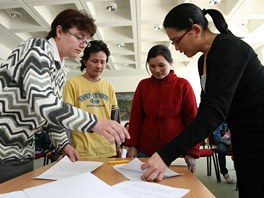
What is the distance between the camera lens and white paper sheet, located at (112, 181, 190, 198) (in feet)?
2.23

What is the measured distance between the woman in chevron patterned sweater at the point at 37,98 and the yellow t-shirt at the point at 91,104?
0.38 metres

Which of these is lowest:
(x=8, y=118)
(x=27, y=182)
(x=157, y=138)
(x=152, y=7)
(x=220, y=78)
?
(x=27, y=182)

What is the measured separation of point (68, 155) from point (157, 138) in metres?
0.53

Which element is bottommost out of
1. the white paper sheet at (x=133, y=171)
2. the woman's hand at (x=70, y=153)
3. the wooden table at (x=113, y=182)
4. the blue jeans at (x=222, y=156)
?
the blue jeans at (x=222, y=156)

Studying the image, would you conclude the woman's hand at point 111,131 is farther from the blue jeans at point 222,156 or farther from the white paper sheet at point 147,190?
the blue jeans at point 222,156

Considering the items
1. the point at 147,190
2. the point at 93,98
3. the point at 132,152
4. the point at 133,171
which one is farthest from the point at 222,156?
the point at 147,190

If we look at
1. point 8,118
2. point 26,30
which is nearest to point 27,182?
point 8,118

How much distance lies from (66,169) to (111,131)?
0.39 metres

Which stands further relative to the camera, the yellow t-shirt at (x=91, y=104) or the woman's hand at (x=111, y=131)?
the yellow t-shirt at (x=91, y=104)

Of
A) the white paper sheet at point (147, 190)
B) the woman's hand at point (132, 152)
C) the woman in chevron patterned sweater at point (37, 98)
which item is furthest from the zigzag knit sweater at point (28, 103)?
the woman's hand at point (132, 152)

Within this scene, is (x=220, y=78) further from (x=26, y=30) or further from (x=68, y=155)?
(x=26, y=30)

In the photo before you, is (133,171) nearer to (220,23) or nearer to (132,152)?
(132,152)

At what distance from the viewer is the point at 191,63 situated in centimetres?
653

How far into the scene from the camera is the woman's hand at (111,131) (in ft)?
2.45
